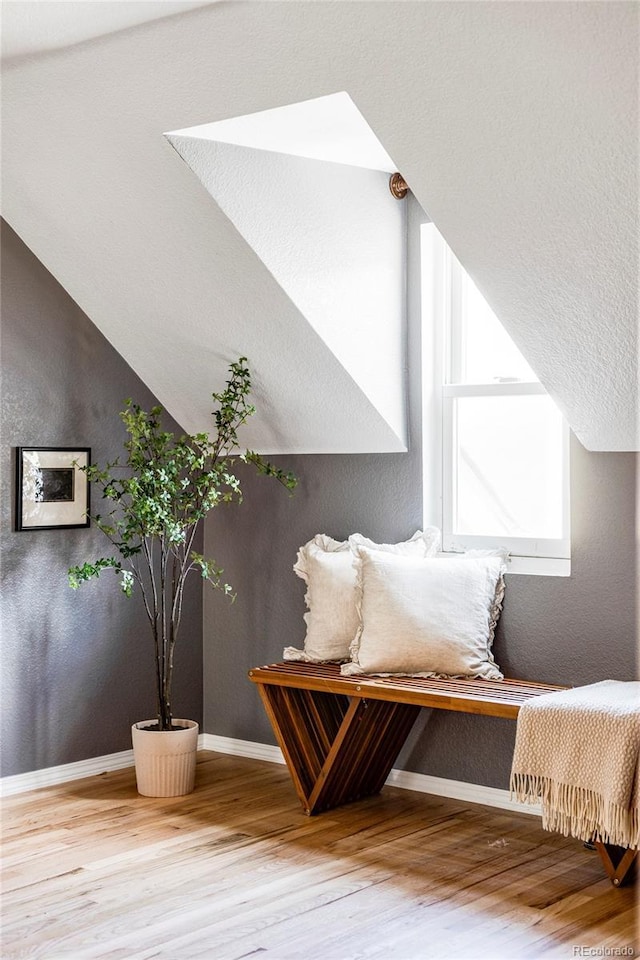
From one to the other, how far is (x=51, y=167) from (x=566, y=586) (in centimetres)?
235

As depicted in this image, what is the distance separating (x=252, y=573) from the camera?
489 cm

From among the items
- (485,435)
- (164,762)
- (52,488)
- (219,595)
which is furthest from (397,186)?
(164,762)

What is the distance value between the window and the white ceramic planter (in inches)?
51.2

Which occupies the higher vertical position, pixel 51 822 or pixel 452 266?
pixel 452 266

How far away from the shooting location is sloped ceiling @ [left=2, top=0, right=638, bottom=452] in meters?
2.81


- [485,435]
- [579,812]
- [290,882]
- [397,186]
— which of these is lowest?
[290,882]

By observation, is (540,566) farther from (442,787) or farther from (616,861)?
(616,861)

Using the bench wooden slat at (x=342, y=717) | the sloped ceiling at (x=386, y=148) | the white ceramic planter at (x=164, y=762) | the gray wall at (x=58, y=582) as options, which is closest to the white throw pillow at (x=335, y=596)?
the bench wooden slat at (x=342, y=717)

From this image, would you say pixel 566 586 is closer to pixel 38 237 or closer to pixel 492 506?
pixel 492 506

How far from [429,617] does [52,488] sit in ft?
5.33

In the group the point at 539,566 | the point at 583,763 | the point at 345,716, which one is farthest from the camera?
the point at 539,566

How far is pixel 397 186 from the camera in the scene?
4.26 metres

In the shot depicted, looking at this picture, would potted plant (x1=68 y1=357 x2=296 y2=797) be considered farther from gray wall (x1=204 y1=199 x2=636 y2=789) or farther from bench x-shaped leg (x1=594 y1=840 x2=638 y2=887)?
bench x-shaped leg (x1=594 y1=840 x2=638 y2=887)

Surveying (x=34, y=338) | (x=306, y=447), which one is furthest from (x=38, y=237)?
(x=306, y=447)
